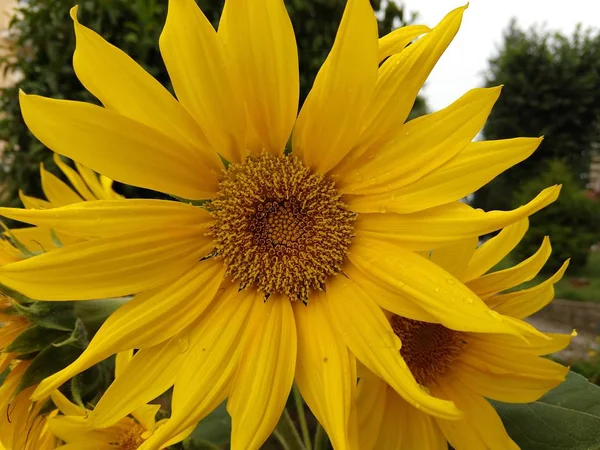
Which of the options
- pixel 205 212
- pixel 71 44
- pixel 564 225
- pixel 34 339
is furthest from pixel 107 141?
pixel 564 225

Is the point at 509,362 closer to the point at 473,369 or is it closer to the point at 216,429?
the point at 473,369

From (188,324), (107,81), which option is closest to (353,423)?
(188,324)

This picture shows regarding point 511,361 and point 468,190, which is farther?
point 511,361

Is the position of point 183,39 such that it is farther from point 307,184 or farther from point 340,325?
point 340,325

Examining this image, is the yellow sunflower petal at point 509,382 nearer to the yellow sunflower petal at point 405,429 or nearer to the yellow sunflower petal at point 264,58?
the yellow sunflower petal at point 405,429

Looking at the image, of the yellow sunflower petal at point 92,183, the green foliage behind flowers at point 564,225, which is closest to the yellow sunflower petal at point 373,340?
the yellow sunflower petal at point 92,183

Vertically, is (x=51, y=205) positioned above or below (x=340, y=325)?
above

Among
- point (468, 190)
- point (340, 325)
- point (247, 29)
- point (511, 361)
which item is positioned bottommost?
point (511, 361)
